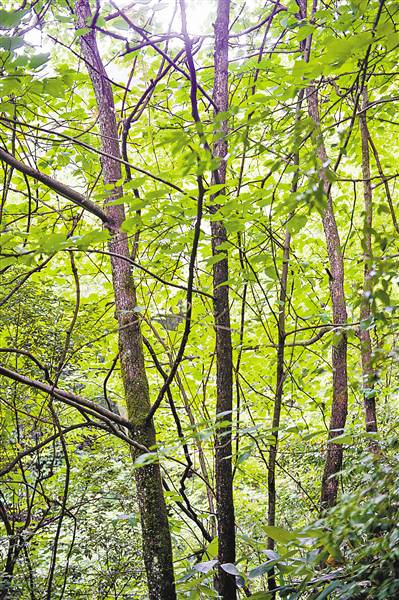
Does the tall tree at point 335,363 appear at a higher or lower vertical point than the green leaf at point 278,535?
higher

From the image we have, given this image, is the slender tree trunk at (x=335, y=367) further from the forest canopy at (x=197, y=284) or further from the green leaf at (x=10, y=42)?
the green leaf at (x=10, y=42)

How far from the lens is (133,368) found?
1904mm

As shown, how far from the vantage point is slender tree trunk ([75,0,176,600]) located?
1740mm

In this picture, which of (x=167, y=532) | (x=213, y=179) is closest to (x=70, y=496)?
(x=167, y=532)

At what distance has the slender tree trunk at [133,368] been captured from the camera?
174cm

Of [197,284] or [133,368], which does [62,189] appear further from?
[197,284]

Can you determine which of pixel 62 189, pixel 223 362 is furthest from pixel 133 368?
pixel 62 189

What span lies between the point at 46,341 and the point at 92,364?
1.01m

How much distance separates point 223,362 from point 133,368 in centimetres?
38

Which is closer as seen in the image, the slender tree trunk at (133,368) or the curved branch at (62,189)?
the curved branch at (62,189)

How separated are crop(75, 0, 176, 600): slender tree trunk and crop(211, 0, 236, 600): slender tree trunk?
22 centimetres

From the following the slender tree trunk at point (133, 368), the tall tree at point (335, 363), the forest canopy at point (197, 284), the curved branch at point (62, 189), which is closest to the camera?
the forest canopy at point (197, 284)

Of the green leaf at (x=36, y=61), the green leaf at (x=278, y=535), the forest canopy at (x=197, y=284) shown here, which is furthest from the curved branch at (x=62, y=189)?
the green leaf at (x=278, y=535)

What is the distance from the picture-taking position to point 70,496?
128 inches
